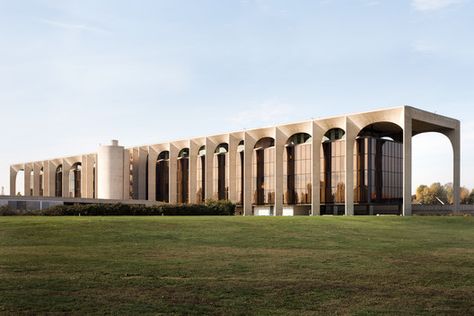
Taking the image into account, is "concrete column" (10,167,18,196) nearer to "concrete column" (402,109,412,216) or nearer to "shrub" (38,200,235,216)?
"shrub" (38,200,235,216)

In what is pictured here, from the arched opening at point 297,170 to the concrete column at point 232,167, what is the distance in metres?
7.27

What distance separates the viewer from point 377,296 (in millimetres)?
11516

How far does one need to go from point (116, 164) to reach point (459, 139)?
53.0m

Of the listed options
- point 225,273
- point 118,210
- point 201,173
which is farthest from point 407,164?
point 225,273

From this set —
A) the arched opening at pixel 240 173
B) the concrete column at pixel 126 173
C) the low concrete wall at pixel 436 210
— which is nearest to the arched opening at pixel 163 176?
the concrete column at pixel 126 173

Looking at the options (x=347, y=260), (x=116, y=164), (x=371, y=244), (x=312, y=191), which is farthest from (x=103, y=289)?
(x=116, y=164)

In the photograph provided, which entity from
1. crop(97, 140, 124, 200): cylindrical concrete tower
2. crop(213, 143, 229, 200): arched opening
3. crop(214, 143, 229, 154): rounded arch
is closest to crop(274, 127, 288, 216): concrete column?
crop(213, 143, 229, 200): arched opening

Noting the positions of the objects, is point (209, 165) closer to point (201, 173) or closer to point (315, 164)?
point (201, 173)

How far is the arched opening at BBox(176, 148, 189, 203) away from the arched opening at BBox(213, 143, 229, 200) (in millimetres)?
6183

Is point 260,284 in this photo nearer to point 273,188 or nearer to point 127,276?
point 127,276

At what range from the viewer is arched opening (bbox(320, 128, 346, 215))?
2506 inches

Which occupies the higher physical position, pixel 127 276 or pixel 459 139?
pixel 459 139

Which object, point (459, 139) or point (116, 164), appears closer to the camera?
point (459, 139)

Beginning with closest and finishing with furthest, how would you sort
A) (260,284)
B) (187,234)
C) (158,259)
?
(260,284), (158,259), (187,234)
